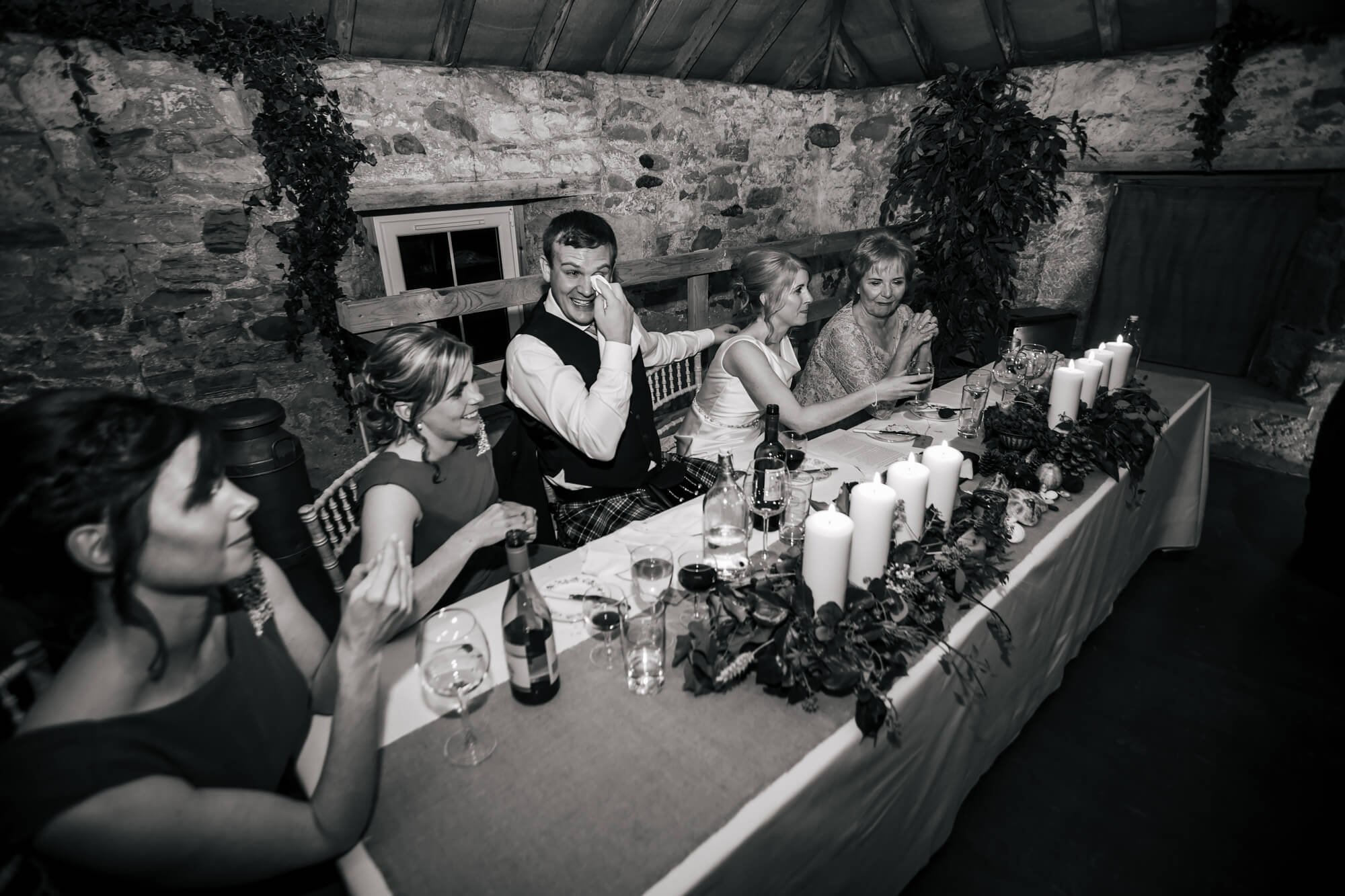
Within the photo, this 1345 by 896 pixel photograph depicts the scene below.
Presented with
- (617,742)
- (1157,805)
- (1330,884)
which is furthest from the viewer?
(1157,805)

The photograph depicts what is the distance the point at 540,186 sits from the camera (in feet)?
13.0

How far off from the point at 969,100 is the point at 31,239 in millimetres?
4842

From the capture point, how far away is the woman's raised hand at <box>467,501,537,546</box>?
150cm

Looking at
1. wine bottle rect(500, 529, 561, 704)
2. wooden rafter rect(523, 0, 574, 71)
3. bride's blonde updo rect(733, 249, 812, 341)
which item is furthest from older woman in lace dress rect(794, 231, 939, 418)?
wooden rafter rect(523, 0, 574, 71)

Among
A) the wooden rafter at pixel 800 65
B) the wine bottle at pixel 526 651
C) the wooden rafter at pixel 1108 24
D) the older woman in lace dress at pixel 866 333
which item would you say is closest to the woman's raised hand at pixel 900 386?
the older woman in lace dress at pixel 866 333

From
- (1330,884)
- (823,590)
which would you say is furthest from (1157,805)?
(823,590)

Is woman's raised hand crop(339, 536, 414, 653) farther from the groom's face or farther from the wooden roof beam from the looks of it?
the wooden roof beam

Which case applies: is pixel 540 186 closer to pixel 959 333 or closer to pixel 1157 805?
pixel 959 333

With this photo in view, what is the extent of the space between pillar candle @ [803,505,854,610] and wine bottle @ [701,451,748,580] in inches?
11.9

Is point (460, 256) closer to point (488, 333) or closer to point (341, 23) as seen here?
point (488, 333)

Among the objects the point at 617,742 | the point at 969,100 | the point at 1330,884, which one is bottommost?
the point at 1330,884

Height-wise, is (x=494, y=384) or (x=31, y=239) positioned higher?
(x=31, y=239)

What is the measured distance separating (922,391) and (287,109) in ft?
10.3

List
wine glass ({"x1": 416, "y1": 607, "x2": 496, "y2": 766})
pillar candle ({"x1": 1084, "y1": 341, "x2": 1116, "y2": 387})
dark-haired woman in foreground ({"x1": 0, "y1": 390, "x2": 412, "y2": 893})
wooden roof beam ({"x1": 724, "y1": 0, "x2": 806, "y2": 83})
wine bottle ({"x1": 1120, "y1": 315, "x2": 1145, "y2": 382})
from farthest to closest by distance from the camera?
1. wooden roof beam ({"x1": 724, "y1": 0, "x2": 806, "y2": 83})
2. wine bottle ({"x1": 1120, "y1": 315, "x2": 1145, "y2": 382})
3. pillar candle ({"x1": 1084, "y1": 341, "x2": 1116, "y2": 387})
4. wine glass ({"x1": 416, "y1": 607, "x2": 496, "y2": 766})
5. dark-haired woman in foreground ({"x1": 0, "y1": 390, "x2": 412, "y2": 893})
